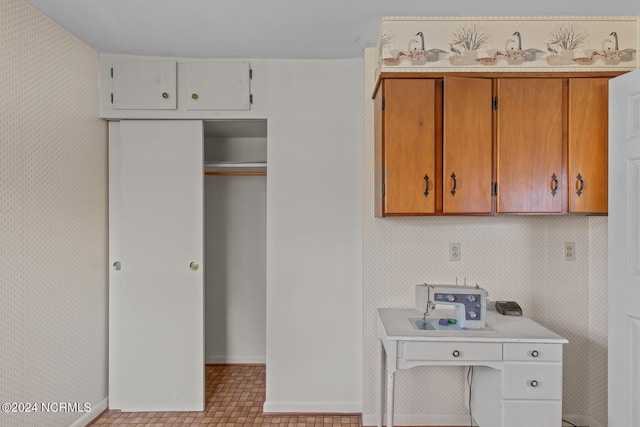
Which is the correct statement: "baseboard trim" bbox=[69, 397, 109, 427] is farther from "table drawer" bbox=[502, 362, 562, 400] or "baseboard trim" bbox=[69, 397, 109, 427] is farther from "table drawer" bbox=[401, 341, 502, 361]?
"table drawer" bbox=[502, 362, 562, 400]

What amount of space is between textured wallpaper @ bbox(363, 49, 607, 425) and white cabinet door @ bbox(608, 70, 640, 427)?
0.59 metres

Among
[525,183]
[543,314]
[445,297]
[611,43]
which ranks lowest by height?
[543,314]

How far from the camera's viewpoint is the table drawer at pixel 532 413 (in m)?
2.20

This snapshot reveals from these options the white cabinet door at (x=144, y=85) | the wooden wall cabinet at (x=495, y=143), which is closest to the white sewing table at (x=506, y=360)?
the wooden wall cabinet at (x=495, y=143)

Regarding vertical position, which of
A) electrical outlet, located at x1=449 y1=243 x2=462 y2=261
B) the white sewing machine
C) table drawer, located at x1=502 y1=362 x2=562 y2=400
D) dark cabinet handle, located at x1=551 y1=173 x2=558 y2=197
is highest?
dark cabinet handle, located at x1=551 y1=173 x2=558 y2=197

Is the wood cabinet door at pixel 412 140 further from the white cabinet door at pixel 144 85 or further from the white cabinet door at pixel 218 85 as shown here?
the white cabinet door at pixel 144 85

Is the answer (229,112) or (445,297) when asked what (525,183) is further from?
(229,112)

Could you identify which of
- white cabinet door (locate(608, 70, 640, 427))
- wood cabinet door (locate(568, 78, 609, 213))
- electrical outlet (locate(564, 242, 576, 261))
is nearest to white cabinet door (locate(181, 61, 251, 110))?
wood cabinet door (locate(568, 78, 609, 213))

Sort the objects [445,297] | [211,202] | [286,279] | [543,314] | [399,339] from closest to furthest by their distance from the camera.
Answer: [399,339]
[445,297]
[543,314]
[286,279]
[211,202]

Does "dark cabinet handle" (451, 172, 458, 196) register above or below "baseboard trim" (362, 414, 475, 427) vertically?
above

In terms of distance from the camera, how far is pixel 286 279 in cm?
308

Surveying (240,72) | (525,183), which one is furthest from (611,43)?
(240,72)

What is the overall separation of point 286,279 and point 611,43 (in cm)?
238

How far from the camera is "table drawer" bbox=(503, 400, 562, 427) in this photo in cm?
220
